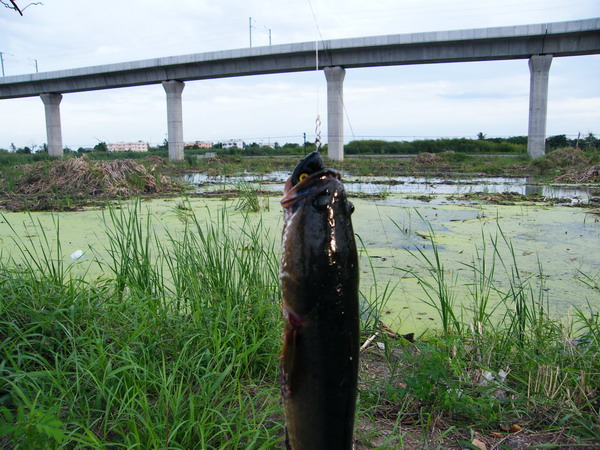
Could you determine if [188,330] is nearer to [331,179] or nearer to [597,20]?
[331,179]

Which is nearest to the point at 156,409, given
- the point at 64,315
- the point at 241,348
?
the point at 241,348

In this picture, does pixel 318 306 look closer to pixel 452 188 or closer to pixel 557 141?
pixel 452 188

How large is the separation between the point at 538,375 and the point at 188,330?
5.37ft

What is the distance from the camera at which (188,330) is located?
2.31 m

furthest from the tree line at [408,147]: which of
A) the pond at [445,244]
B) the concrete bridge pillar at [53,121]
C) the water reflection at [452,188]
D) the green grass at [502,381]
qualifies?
the green grass at [502,381]

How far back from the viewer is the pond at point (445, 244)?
333 cm

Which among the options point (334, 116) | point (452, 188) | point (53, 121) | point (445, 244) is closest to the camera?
point (445, 244)

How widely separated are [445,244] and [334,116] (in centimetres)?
2037

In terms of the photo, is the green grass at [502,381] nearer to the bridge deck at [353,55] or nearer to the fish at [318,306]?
the fish at [318,306]

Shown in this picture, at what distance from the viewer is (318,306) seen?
2.89 ft

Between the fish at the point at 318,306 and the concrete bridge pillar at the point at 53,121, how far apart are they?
109 feet

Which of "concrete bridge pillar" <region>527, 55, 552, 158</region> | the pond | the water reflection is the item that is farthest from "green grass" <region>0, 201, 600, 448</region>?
"concrete bridge pillar" <region>527, 55, 552, 158</region>

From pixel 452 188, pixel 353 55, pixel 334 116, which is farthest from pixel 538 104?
pixel 452 188

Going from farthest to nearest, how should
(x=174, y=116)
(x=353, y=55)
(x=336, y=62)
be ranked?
1. (x=174, y=116)
2. (x=336, y=62)
3. (x=353, y=55)
